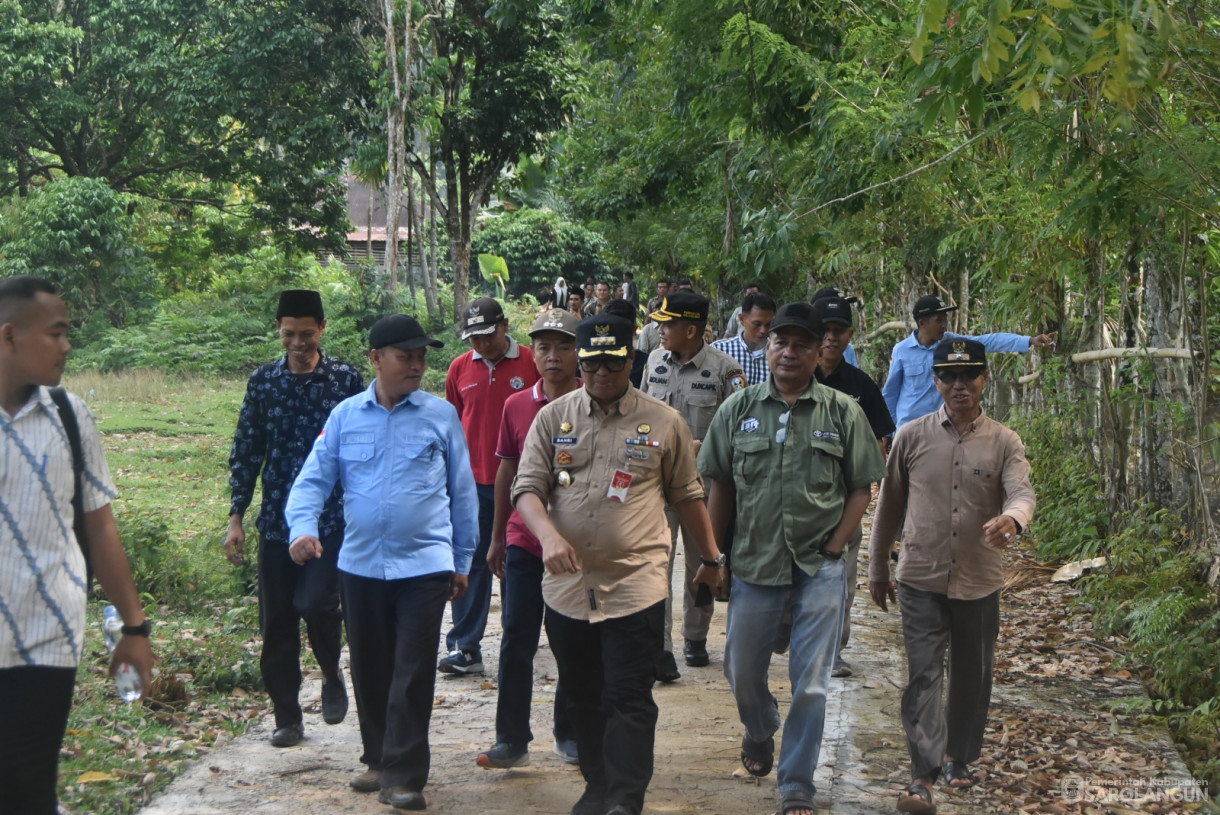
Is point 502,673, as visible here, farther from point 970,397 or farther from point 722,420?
point 970,397

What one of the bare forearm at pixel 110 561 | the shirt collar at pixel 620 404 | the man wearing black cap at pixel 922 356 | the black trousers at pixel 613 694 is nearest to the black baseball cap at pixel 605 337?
the shirt collar at pixel 620 404

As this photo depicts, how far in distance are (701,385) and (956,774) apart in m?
2.74

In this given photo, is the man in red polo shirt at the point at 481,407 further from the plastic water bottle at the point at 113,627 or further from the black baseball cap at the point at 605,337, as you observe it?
the plastic water bottle at the point at 113,627

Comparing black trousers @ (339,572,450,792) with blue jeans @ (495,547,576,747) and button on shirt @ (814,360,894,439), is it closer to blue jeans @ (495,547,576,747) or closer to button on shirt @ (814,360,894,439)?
blue jeans @ (495,547,576,747)

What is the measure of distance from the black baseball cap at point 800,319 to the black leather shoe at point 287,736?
10.4 feet

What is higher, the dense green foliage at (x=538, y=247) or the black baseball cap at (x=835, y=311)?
the dense green foliage at (x=538, y=247)

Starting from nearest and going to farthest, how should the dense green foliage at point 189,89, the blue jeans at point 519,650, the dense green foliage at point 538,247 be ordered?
the blue jeans at point 519,650 < the dense green foliage at point 189,89 < the dense green foliage at point 538,247

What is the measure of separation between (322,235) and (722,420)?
2479 cm

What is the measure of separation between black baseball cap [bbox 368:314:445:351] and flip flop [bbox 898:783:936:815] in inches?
110

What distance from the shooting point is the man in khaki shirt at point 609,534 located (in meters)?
5.10

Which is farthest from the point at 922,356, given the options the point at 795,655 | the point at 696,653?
the point at 795,655

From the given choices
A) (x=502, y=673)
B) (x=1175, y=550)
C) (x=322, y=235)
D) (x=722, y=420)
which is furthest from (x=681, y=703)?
(x=322, y=235)

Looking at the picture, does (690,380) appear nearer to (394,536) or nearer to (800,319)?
(800,319)

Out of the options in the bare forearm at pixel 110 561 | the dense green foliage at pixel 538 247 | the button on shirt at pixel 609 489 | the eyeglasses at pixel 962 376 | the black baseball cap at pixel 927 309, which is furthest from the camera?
the dense green foliage at pixel 538 247
